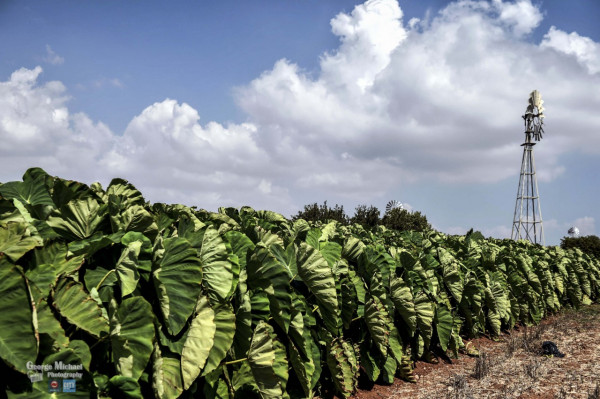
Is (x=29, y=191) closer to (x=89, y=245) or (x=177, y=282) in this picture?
(x=89, y=245)

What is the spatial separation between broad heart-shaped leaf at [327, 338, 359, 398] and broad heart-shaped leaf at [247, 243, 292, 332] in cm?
141

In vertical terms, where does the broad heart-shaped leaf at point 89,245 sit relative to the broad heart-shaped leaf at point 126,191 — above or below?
below

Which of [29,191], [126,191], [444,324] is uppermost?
[126,191]

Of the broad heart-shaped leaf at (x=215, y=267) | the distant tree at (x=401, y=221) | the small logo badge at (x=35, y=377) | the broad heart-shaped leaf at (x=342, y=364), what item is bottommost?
the broad heart-shaped leaf at (x=342, y=364)

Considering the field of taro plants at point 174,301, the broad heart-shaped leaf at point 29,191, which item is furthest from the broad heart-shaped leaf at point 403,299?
the broad heart-shaped leaf at point 29,191

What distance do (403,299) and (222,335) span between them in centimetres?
353

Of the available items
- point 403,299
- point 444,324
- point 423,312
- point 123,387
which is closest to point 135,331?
point 123,387

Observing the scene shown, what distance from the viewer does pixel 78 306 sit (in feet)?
7.76

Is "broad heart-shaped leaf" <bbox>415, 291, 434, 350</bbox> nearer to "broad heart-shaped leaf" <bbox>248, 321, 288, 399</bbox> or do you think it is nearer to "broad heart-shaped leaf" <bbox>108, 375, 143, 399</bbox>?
"broad heart-shaped leaf" <bbox>248, 321, 288, 399</bbox>

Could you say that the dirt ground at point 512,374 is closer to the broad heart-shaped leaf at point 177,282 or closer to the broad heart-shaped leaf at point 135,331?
the broad heart-shaped leaf at point 177,282

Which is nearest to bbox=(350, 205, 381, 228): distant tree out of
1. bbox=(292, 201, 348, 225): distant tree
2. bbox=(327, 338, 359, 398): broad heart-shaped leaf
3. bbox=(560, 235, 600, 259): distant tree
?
bbox=(292, 201, 348, 225): distant tree

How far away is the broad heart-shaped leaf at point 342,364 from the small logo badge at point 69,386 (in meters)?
3.17

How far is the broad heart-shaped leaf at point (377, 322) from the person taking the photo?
537 centimetres

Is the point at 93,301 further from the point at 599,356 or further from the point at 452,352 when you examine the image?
the point at 599,356
